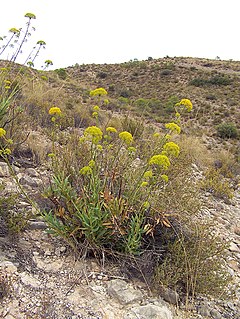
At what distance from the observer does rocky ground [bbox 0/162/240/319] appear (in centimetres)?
213

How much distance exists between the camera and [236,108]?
21469 mm

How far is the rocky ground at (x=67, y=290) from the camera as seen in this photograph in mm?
2127

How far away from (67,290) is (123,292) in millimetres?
428

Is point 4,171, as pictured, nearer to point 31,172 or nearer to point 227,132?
point 31,172

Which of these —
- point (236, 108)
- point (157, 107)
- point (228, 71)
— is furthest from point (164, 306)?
point (228, 71)

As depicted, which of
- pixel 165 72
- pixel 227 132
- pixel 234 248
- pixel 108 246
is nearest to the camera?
pixel 108 246

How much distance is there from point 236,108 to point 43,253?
21.2 meters

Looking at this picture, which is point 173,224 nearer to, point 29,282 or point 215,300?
point 215,300

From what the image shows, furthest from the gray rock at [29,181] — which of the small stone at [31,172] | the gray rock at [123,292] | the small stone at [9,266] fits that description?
the gray rock at [123,292]

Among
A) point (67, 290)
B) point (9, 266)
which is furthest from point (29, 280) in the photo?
point (67, 290)

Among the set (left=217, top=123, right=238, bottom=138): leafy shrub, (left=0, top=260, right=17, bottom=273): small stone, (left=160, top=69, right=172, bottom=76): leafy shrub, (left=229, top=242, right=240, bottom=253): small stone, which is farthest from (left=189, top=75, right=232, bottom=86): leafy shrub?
(left=0, top=260, right=17, bottom=273): small stone

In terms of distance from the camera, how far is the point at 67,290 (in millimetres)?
2316

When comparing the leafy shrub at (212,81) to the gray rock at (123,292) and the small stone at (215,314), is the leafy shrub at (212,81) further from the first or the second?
the gray rock at (123,292)

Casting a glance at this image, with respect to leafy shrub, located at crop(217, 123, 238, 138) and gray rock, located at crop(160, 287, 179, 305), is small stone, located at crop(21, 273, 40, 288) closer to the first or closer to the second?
gray rock, located at crop(160, 287, 179, 305)
